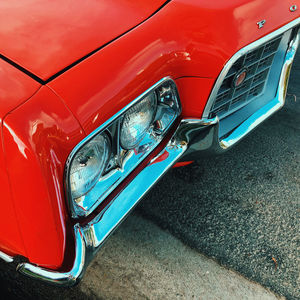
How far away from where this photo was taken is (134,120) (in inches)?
51.6

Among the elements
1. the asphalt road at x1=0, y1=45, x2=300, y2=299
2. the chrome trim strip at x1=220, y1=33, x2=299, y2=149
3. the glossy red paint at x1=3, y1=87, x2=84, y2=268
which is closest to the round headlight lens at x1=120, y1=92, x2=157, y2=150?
the glossy red paint at x1=3, y1=87, x2=84, y2=268

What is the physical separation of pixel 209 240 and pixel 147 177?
0.64 meters

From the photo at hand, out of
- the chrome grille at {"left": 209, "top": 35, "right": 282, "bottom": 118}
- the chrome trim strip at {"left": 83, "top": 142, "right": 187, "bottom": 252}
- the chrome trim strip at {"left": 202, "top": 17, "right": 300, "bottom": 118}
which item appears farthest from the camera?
the chrome grille at {"left": 209, "top": 35, "right": 282, "bottom": 118}

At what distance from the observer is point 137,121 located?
1.33m

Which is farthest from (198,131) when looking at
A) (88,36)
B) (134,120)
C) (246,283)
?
(246,283)

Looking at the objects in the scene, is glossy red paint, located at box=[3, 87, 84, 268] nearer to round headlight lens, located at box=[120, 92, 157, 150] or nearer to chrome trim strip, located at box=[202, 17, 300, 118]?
round headlight lens, located at box=[120, 92, 157, 150]

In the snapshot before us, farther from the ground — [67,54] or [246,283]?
[67,54]

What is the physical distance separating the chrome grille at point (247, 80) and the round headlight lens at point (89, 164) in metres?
0.60

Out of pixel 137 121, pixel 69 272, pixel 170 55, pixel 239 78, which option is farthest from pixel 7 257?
pixel 239 78

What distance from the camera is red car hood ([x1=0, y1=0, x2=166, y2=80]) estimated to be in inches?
44.0

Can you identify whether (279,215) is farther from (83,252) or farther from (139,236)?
(83,252)

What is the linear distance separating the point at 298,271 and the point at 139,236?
82 cm

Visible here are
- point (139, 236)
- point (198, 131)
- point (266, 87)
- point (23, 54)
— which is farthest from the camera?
point (266, 87)

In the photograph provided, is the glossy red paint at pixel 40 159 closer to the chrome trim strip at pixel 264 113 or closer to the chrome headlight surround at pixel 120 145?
the chrome headlight surround at pixel 120 145
